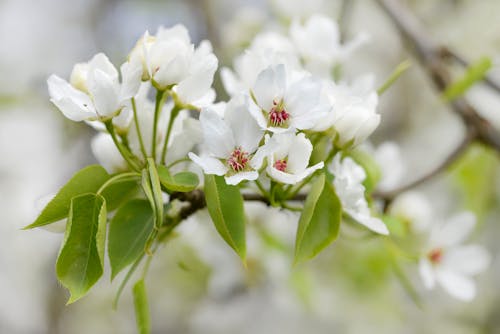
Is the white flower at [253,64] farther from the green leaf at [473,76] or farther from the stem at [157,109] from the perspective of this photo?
the green leaf at [473,76]

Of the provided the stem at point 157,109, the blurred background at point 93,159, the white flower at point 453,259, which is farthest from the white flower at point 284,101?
the blurred background at point 93,159

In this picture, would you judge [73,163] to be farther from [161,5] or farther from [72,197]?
[72,197]

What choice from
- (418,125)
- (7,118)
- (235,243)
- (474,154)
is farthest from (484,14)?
(235,243)

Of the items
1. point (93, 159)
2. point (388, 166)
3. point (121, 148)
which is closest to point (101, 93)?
point (121, 148)

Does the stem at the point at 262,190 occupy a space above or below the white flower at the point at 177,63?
below

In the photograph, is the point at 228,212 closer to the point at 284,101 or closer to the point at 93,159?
the point at 284,101

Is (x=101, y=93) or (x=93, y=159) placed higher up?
(x=101, y=93)
